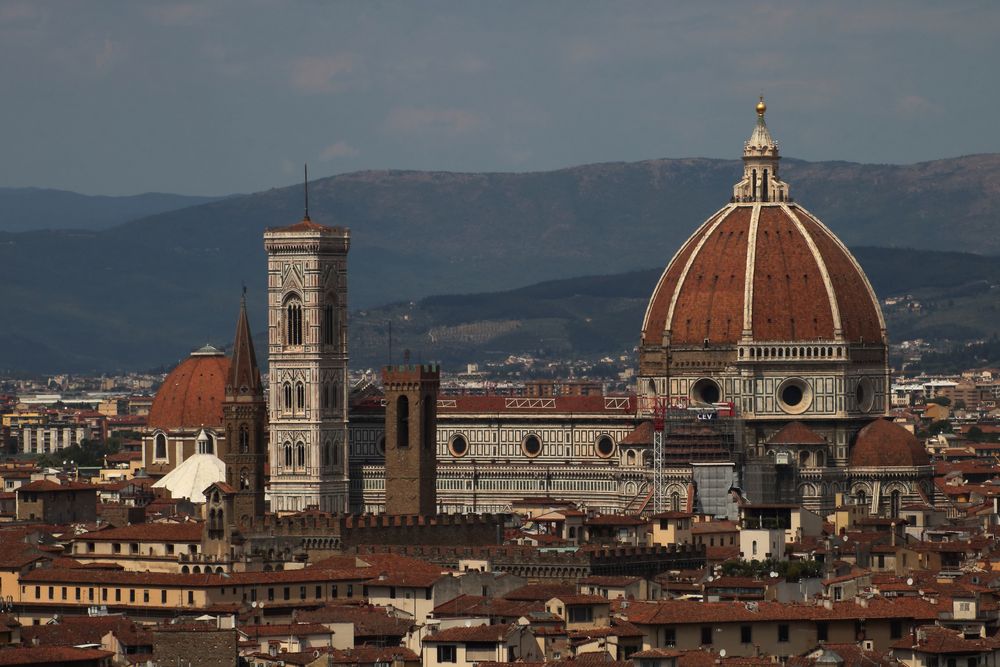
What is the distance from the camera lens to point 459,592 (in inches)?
3137

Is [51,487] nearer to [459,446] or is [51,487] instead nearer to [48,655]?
[459,446]

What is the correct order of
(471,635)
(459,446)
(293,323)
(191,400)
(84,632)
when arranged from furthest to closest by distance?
(191,400), (459,446), (293,323), (84,632), (471,635)

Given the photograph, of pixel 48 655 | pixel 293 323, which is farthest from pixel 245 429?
pixel 48 655

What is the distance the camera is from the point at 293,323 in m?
138

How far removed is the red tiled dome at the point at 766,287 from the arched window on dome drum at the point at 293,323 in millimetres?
14376

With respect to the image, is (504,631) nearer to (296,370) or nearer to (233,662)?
(233,662)

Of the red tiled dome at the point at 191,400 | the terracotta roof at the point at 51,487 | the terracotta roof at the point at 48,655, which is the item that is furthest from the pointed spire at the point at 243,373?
the terracotta roof at the point at 48,655

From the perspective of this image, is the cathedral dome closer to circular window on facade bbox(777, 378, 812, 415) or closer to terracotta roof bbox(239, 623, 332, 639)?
circular window on facade bbox(777, 378, 812, 415)

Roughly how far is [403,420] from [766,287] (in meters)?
15.7

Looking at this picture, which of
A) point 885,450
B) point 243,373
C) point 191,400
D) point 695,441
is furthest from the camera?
point 191,400

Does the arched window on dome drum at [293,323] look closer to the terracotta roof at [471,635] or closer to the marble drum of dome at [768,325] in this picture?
the marble drum of dome at [768,325]

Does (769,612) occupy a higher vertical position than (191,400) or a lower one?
lower

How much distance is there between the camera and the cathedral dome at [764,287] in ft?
440

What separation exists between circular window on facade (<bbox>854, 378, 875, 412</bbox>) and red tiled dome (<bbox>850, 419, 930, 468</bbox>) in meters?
3.41
